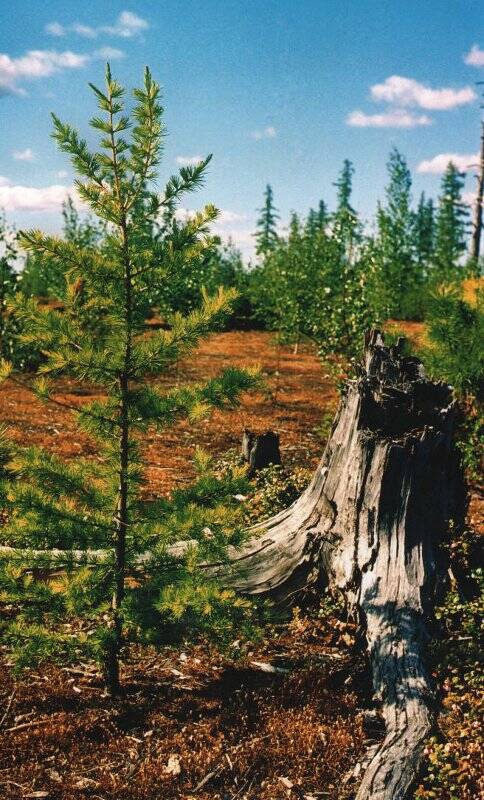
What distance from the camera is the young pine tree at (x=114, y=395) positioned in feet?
10.9

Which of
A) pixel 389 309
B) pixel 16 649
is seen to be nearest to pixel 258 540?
pixel 16 649

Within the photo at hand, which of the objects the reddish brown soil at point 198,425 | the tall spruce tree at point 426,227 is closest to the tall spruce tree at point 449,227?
the tall spruce tree at point 426,227

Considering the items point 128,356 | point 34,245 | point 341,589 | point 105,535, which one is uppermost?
point 34,245

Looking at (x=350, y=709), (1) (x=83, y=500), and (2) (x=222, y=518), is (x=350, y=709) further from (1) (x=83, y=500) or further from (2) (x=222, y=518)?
(1) (x=83, y=500)

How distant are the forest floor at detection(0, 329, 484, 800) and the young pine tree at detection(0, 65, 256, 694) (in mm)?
429

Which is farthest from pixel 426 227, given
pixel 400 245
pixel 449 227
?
pixel 400 245

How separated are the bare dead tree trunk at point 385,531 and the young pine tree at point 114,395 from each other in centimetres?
83

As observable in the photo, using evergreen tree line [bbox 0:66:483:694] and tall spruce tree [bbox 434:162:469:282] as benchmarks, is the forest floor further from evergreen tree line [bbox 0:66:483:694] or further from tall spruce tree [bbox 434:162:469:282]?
tall spruce tree [bbox 434:162:469:282]

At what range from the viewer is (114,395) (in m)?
3.61

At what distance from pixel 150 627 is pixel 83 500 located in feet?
2.96

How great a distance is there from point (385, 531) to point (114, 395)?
88.4 inches

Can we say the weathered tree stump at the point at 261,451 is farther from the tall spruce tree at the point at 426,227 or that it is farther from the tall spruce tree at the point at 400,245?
Result: the tall spruce tree at the point at 426,227

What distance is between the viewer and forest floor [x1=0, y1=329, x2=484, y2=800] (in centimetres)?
336

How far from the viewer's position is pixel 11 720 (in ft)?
12.3
